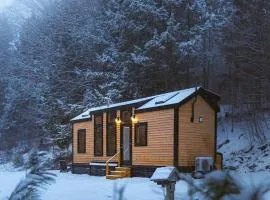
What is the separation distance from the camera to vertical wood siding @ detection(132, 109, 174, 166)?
17203mm

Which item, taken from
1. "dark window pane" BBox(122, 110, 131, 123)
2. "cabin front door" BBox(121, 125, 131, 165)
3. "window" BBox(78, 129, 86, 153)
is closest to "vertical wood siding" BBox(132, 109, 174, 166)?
"cabin front door" BBox(121, 125, 131, 165)

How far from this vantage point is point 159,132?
1770cm

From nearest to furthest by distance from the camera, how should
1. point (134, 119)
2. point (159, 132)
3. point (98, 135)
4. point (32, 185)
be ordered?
point (32, 185), point (159, 132), point (134, 119), point (98, 135)

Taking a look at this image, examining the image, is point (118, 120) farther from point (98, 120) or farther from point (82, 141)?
point (82, 141)

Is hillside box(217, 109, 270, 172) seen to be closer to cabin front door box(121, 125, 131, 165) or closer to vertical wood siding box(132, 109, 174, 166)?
vertical wood siding box(132, 109, 174, 166)

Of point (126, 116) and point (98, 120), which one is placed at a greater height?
point (126, 116)

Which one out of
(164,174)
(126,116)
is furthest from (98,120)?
(164,174)

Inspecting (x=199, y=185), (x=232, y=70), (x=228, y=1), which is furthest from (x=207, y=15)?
A: (x=199, y=185)

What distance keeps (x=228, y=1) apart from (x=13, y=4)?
20201 mm

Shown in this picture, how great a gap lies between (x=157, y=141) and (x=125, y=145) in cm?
252

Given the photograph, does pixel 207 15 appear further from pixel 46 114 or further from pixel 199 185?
pixel 199 185

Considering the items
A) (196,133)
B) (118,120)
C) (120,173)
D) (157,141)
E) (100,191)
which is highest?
(118,120)

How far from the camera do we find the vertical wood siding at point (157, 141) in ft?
56.4

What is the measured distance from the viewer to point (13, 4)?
39.6m
